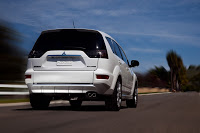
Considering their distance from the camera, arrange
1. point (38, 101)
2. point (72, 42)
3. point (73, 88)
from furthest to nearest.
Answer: point (38, 101)
point (72, 42)
point (73, 88)

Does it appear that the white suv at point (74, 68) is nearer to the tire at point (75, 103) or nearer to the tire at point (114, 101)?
the tire at point (114, 101)

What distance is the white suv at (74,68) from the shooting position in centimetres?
897

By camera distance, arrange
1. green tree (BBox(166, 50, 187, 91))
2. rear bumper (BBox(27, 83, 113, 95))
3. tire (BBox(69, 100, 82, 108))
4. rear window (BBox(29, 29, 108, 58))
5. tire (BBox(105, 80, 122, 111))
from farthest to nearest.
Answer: green tree (BBox(166, 50, 187, 91)) < tire (BBox(69, 100, 82, 108)) < tire (BBox(105, 80, 122, 111)) < rear window (BBox(29, 29, 108, 58)) < rear bumper (BBox(27, 83, 113, 95))

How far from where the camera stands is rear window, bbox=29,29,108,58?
9.21 metres

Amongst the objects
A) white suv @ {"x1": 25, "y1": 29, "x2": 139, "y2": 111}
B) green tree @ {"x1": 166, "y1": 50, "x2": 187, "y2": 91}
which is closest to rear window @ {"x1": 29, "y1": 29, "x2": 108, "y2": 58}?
white suv @ {"x1": 25, "y1": 29, "x2": 139, "y2": 111}

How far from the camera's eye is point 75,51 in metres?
9.09

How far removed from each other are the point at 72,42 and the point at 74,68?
814 millimetres

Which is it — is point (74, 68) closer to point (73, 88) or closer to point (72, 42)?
point (73, 88)

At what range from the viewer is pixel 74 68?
898 centimetres

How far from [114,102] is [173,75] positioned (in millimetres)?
92913

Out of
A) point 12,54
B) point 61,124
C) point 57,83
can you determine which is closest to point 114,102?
point 57,83

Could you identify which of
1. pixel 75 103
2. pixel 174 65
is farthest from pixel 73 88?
pixel 174 65

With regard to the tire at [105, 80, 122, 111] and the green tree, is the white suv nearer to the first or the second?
the tire at [105, 80, 122, 111]

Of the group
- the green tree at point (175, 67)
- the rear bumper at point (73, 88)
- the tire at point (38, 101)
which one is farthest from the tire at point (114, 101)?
the green tree at point (175, 67)
